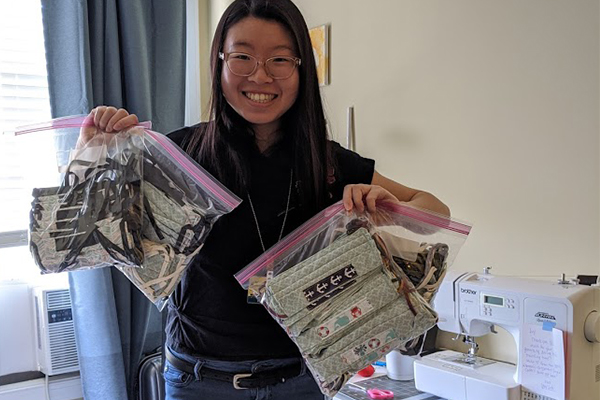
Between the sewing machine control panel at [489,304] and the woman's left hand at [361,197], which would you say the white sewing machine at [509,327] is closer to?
the sewing machine control panel at [489,304]

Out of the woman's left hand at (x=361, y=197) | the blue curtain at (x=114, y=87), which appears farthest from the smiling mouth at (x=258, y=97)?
the blue curtain at (x=114, y=87)

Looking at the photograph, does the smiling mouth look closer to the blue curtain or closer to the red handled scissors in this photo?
the red handled scissors

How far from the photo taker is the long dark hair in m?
1.07

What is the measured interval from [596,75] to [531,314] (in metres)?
0.62

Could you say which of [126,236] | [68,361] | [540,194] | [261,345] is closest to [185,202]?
[126,236]

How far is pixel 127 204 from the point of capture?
3.08 ft

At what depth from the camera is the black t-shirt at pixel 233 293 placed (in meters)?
1.04

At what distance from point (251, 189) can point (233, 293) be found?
0.20 m

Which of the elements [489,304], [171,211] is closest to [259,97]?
[171,211]

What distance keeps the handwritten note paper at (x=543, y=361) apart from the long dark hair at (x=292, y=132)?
613 millimetres

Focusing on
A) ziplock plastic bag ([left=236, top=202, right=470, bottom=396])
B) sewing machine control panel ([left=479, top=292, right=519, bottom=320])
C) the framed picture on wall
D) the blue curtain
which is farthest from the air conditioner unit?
sewing machine control panel ([left=479, top=292, right=519, bottom=320])

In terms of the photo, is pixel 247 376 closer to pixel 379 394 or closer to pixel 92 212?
pixel 92 212

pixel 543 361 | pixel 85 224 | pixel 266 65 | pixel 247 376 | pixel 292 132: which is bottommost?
pixel 543 361

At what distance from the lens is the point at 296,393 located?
3.46 feet
